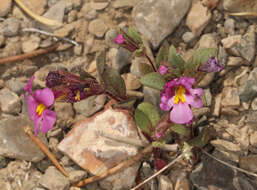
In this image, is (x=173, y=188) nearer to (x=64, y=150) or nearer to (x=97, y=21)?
(x=64, y=150)

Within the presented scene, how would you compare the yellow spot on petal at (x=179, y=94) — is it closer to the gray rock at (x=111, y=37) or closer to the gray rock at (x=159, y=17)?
the gray rock at (x=159, y=17)

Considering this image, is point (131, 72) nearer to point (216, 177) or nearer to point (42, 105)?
point (42, 105)

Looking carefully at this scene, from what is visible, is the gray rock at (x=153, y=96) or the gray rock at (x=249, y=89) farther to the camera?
the gray rock at (x=153, y=96)

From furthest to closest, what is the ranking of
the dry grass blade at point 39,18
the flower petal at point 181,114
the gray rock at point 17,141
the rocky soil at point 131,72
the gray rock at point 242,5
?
the dry grass blade at point 39,18, the gray rock at point 242,5, the gray rock at point 17,141, the rocky soil at point 131,72, the flower petal at point 181,114

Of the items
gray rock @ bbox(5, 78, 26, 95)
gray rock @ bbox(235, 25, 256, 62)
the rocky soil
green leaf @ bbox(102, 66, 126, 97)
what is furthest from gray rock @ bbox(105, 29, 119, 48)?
gray rock @ bbox(235, 25, 256, 62)

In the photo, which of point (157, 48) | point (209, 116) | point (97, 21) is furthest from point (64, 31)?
point (209, 116)

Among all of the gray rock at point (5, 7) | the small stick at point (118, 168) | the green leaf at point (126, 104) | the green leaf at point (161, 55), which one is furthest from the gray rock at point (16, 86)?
the green leaf at point (161, 55)

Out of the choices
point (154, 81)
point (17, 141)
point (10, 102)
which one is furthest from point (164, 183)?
point (10, 102)
